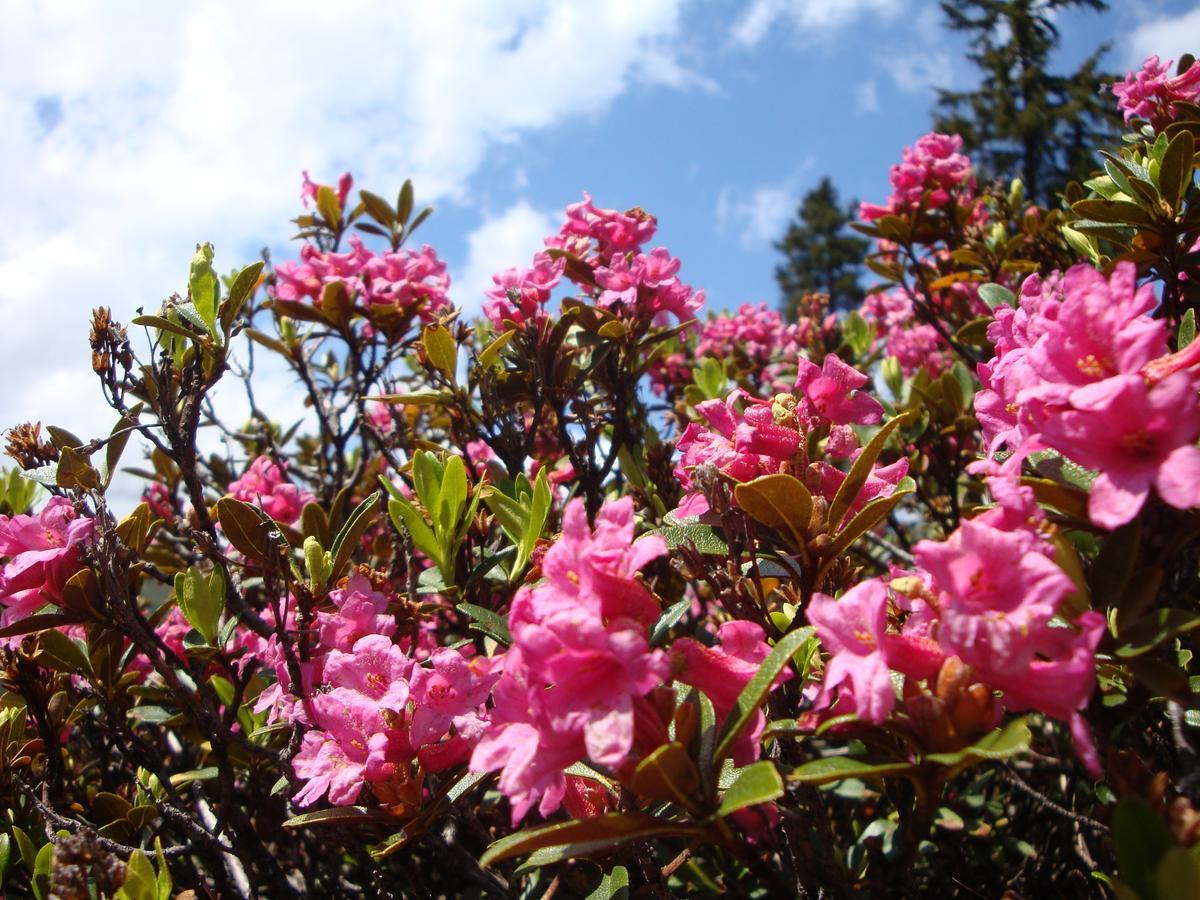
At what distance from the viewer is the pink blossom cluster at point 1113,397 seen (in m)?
0.96

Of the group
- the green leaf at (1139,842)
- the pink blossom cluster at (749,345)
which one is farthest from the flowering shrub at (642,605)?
the pink blossom cluster at (749,345)

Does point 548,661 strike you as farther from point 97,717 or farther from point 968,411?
point 968,411

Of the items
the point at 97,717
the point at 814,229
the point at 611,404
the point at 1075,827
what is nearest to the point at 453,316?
the point at 611,404

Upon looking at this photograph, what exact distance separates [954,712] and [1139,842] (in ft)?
0.74

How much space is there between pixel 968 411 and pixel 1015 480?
6.21 ft

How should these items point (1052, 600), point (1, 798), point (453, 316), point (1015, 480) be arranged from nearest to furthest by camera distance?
point (1052, 600) → point (1015, 480) → point (1, 798) → point (453, 316)

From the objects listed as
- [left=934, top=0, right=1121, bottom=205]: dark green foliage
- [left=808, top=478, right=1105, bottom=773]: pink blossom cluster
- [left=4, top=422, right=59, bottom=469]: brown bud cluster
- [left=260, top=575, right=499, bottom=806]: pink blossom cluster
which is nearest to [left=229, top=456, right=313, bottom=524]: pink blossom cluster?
[left=4, top=422, right=59, bottom=469]: brown bud cluster

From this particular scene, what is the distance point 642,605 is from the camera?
1.08 m

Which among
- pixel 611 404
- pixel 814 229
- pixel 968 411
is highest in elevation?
pixel 814 229

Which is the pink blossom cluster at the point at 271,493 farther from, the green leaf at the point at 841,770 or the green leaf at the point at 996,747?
the green leaf at the point at 996,747

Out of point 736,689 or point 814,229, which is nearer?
point 736,689

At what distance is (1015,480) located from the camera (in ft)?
3.55

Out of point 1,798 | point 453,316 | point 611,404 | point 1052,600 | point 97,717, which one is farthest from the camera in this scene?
point 611,404

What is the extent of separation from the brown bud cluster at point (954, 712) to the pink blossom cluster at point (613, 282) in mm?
1588
